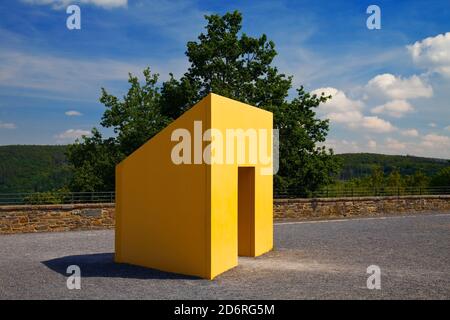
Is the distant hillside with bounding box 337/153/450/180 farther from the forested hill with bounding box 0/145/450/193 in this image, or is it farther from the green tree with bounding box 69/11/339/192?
the green tree with bounding box 69/11/339/192

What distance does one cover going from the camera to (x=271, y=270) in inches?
357

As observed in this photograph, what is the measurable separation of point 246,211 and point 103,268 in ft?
11.4

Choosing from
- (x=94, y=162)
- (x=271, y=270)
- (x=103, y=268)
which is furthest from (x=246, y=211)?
(x=94, y=162)

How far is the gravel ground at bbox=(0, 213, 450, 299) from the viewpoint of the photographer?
727 centimetres

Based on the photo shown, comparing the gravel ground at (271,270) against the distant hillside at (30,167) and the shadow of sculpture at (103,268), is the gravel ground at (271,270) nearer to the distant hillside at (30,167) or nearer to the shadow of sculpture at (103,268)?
the shadow of sculpture at (103,268)

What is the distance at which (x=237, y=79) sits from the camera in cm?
2447

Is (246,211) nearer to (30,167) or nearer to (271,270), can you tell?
(271,270)

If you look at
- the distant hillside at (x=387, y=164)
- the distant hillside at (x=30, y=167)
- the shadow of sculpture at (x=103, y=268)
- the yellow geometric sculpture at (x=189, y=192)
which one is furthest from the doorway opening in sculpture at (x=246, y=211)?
the distant hillside at (x=387, y=164)

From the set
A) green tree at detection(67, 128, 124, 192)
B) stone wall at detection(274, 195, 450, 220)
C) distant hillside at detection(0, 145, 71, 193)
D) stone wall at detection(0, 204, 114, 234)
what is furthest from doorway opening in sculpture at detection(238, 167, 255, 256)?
distant hillside at detection(0, 145, 71, 193)

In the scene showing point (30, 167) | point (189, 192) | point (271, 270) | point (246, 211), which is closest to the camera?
point (189, 192)

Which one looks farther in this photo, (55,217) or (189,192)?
(55,217)
